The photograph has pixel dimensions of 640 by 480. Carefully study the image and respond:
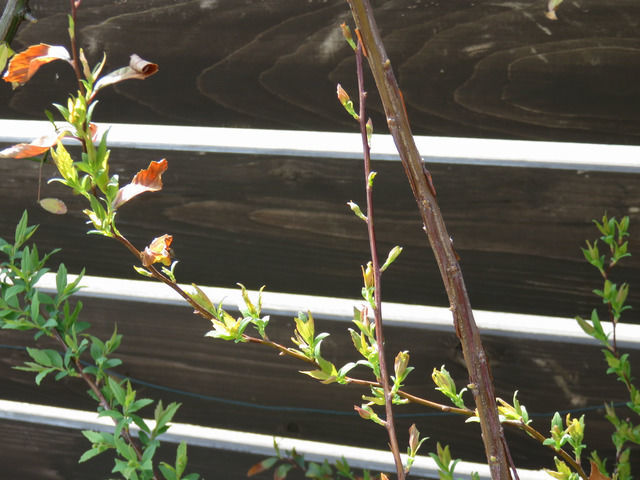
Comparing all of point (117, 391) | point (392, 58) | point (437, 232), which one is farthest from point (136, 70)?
point (392, 58)

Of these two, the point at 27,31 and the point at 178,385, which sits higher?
the point at 27,31

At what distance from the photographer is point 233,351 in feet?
4.48

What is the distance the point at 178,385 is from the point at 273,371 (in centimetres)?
21

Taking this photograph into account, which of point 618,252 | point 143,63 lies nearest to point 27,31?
point 143,63

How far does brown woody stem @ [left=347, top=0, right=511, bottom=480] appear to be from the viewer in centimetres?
44

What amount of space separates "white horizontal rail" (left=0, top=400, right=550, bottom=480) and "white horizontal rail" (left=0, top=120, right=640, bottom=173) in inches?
22.7

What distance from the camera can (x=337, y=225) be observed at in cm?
123

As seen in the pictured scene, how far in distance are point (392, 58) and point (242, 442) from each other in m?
0.86

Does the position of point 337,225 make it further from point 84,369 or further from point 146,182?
point 146,182

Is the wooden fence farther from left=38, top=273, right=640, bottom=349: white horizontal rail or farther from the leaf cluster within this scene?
the leaf cluster

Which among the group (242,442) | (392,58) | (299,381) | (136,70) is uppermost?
(136,70)

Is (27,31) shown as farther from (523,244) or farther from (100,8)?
(523,244)

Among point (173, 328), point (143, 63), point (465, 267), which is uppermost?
point (143, 63)

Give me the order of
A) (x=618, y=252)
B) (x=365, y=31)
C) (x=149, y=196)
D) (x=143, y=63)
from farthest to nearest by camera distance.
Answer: (x=149, y=196) → (x=618, y=252) → (x=143, y=63) → (x=365, y=31)
